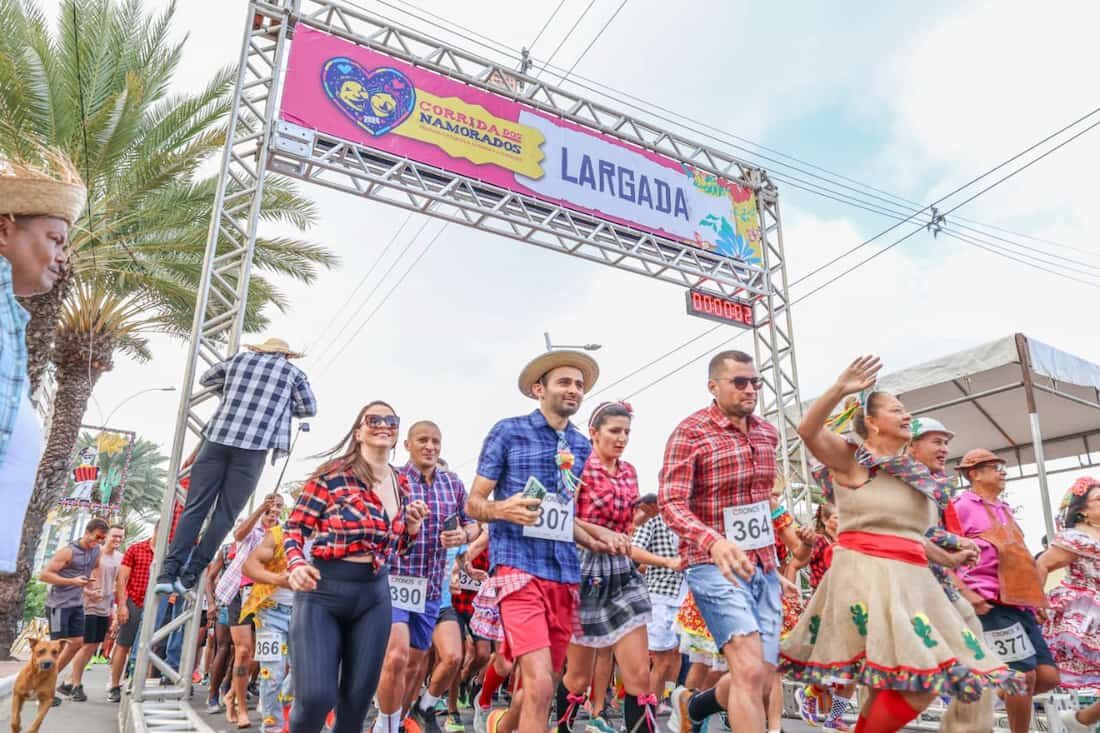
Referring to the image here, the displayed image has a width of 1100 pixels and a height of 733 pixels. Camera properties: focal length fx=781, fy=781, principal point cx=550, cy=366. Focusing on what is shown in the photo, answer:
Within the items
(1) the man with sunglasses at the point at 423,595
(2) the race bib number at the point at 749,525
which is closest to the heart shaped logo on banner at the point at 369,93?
(1) the man with sunglasses at the point at 423,595

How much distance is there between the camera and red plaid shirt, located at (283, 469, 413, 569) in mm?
3520

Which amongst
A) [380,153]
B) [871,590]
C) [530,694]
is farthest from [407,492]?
[380,153]

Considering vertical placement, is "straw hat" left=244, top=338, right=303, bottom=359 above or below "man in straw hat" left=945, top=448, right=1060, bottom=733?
above

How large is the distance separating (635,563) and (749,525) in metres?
1.10

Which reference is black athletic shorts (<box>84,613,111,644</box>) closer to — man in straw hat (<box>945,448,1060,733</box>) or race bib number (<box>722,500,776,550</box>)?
race bib number (<box>722,500,776,550</box>)

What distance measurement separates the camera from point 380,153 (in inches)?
351

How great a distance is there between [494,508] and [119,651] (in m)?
7.00

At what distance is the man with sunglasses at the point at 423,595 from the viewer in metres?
4.49

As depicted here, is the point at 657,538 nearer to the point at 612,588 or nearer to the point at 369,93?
the point at 612,588

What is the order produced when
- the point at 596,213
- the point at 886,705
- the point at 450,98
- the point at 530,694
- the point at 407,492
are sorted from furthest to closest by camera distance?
the point at 596,213 < the point at 450,98 < the point at 407,492 < the point at 530,694 < the point at 886,705

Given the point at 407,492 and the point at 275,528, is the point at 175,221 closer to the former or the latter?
the point at 275,528

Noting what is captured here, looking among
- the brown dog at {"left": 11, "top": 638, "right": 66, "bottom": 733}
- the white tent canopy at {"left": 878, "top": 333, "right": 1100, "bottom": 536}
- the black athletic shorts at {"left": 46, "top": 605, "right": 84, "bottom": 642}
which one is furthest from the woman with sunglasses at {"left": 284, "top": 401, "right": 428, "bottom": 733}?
the white tent canopy at {"left": 878, "top": 333, "right": 1100, "bottom": 536}

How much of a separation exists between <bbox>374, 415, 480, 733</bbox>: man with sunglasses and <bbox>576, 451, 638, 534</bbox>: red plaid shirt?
82cm

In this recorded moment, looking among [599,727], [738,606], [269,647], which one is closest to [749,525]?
[738,606]
